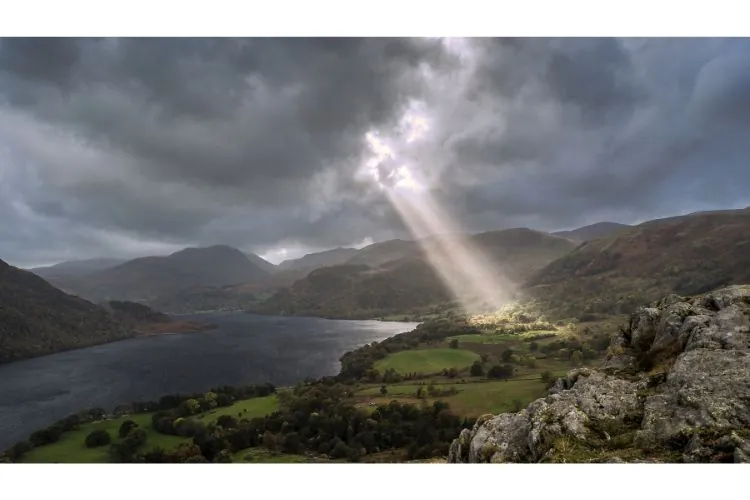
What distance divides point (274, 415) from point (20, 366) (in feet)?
255

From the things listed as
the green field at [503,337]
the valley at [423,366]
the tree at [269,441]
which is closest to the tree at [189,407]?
the valley at [423,366]

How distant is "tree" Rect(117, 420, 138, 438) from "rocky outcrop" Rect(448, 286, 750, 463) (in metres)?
39.8

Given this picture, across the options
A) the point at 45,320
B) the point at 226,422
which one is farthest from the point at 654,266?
the point at 45,320

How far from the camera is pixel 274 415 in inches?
1572

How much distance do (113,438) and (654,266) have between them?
13972 centimetres

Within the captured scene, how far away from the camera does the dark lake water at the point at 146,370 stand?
169ft

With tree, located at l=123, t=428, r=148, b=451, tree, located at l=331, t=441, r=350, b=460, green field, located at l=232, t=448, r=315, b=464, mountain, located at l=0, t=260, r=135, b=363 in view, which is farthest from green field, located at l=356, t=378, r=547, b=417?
mountain, located at l=0, t=260, r=135, b=363

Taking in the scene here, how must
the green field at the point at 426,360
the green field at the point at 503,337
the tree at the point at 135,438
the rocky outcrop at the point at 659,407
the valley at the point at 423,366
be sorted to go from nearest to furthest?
1. the rocky outcrop at the point at 659,407
2. the valley at the point at 423,366
3. the tree at the point at 135,438
4. the green field at the point at 426,360
5. the green field at the point at 503,337

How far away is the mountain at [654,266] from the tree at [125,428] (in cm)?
9695

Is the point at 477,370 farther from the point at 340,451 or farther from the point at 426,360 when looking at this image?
the point at 340,451

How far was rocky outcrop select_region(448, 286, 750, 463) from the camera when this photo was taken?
567 centimetres

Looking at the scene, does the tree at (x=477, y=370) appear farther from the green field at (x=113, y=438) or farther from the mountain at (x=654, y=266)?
the mountain at (x=654, y=266)

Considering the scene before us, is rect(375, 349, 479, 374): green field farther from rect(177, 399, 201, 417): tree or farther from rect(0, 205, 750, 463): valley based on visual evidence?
rect(177, 399, 201, 417): tree

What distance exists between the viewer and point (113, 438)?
36375 mm
